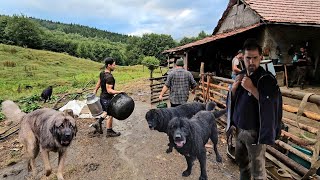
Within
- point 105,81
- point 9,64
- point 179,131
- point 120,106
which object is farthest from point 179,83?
point 9,64

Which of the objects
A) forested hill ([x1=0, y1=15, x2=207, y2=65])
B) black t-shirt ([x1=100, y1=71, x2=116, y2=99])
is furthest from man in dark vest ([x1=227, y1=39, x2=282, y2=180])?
forested hill ([x1=0, y1=15, x2=207, y2=65])

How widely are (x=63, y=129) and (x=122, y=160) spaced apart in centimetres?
193

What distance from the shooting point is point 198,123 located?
4.64 meters

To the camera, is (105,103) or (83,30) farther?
(83,30)

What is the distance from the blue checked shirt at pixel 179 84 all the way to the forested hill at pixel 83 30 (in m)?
163

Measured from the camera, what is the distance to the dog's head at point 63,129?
4.09 m

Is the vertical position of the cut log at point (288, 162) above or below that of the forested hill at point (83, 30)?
below

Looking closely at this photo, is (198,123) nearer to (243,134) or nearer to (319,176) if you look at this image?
(243,134)

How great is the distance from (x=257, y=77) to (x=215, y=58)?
16.5m

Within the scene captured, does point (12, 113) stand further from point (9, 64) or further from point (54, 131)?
point (9, 64)

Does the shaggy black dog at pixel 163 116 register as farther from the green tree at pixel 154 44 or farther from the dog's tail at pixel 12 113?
the green tree at pixel 154 44

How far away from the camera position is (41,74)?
35188 mm

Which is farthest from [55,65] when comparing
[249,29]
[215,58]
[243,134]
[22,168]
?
[243,134]

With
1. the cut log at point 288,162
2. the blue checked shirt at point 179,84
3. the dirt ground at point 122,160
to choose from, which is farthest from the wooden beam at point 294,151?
the blue checked shirt at point 179,84
